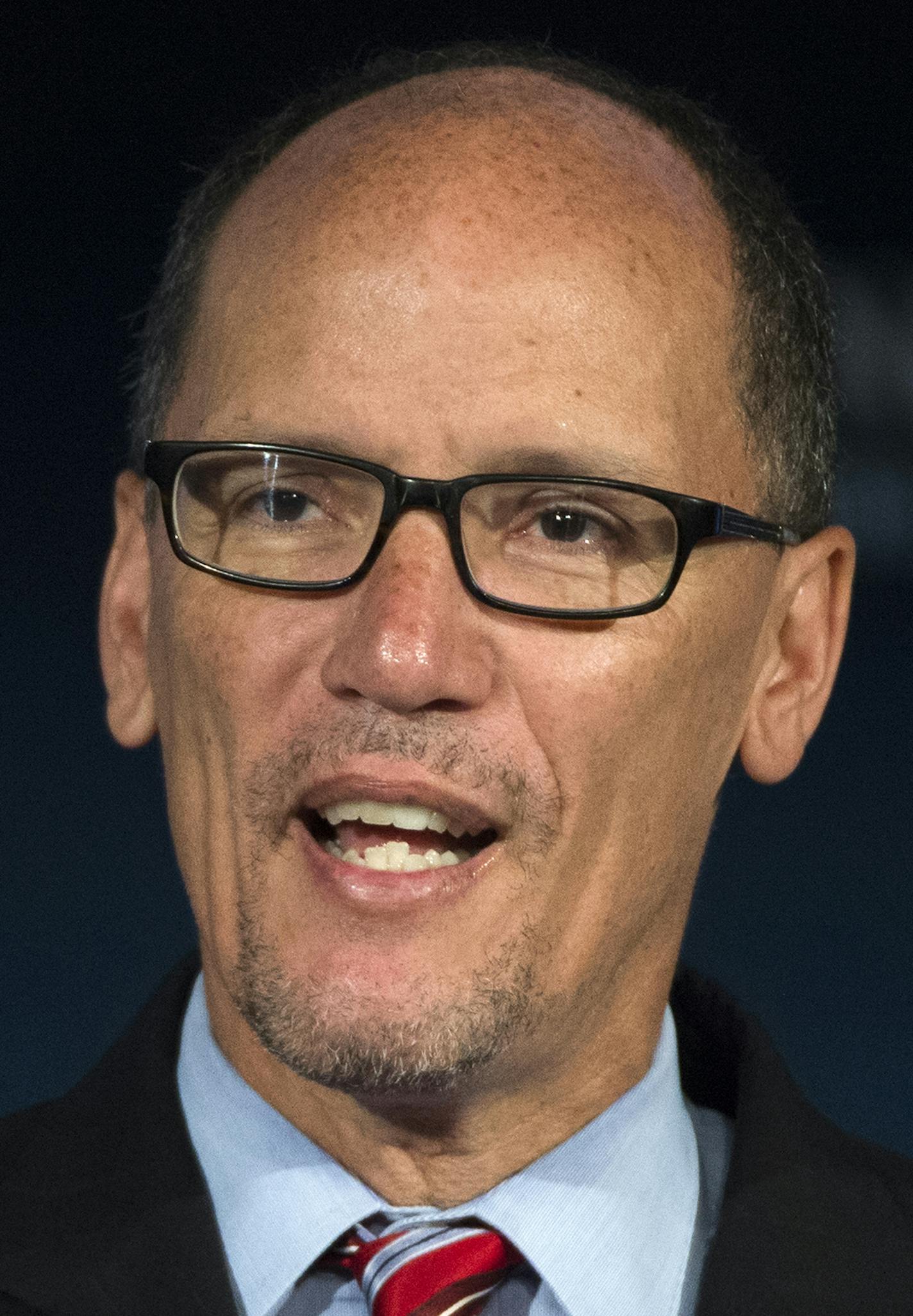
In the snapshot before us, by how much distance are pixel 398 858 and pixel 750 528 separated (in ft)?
1.95

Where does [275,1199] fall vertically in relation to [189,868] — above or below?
below

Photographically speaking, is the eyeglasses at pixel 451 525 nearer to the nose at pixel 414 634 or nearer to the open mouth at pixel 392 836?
the nose at pixel 414 634

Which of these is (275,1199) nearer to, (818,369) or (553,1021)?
(553,1021)

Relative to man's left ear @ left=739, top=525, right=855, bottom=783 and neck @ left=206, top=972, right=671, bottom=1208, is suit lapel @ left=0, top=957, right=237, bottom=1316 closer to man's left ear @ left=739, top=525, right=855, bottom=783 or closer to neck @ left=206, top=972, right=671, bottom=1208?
neck @ left=206, top=972, right=671, bottom=1208

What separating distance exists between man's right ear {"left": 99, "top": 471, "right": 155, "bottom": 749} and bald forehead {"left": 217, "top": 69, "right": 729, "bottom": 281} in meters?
0.38

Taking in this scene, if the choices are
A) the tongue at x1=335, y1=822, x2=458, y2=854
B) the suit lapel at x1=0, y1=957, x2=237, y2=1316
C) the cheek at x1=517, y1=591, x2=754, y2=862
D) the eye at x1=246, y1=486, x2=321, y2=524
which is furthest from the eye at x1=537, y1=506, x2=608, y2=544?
the suit lapel at x1=0, y1=957, x2=237, y2=1316

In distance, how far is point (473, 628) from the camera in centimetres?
209

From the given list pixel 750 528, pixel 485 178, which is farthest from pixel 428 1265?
pixel 485 178

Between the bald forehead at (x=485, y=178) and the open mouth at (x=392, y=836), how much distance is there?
2.05 ft

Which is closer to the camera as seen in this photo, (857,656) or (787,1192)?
(787,1192)

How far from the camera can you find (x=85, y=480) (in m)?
3.41

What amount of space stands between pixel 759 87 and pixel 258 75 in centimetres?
86

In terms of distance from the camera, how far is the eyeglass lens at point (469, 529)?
2.15m

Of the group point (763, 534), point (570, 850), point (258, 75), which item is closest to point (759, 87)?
point (258, 75)
